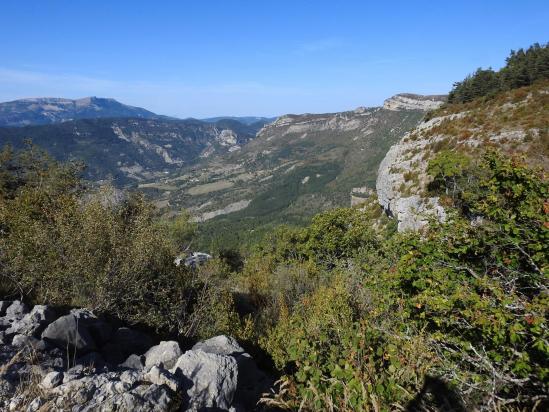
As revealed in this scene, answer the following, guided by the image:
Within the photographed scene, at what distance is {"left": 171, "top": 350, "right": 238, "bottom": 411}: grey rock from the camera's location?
7324mm

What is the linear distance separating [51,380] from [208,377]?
9.76ft

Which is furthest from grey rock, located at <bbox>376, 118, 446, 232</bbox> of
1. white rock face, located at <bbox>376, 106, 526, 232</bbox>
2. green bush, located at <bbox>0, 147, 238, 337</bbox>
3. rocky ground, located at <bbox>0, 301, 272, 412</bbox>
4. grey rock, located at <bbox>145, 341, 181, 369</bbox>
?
grey rock, located at <bbox>145, 341, 181, 369</bbox>

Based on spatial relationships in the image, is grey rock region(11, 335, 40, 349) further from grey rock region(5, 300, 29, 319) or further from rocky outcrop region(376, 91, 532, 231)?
rocky outcrop region(376, 91, 532, 231)

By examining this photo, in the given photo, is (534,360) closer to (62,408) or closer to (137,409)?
(137,409)

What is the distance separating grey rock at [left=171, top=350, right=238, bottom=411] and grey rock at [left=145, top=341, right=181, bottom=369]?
28.3 inches

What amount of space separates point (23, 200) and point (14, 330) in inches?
515

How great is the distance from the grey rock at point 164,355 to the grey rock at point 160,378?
1.78 metres

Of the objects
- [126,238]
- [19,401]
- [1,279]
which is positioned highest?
[19,401]

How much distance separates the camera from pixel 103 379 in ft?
20.9

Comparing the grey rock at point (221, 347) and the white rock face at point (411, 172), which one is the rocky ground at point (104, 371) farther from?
the white rock face at point (411, 172)

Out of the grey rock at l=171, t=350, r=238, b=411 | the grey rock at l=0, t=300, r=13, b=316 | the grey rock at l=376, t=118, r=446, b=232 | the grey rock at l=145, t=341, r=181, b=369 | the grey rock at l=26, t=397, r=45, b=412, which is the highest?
the grey rock at l=26, t=397, r=45, b=412

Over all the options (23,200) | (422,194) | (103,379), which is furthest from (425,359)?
(422,194)

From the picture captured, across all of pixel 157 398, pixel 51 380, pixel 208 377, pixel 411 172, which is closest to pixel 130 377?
pixel 157 398

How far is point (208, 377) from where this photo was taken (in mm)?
7711
